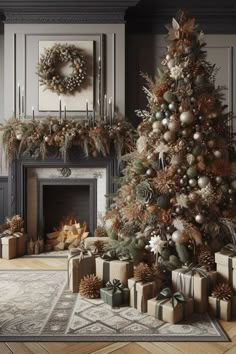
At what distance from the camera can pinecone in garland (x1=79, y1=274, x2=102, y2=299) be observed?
2.58 meters

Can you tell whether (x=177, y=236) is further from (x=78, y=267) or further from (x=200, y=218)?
(x=78, y=267)

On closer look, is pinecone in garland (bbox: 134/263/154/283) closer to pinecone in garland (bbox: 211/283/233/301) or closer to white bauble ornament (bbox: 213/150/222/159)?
pinecone in garland (bbox: 211/283/233/301)

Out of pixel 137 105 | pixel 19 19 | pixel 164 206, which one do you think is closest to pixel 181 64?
pixel 164 206

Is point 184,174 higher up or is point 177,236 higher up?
point 184,174

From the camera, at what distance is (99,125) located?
3.83m

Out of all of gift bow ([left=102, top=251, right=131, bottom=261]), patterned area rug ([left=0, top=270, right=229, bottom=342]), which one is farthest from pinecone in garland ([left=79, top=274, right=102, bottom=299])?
gift bow ([left=102, top=251, right=131, bottom=261])

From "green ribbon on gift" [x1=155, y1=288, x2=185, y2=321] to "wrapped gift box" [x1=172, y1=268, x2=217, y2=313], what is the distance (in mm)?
85

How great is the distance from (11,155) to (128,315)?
2.32 meters

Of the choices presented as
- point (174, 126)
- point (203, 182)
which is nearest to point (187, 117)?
point (174, 126)

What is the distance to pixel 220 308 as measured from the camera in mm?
2320

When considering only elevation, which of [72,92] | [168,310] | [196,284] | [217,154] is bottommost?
[168,310]

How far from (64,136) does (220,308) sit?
2250 millimetres

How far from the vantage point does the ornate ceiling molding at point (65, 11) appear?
397cm

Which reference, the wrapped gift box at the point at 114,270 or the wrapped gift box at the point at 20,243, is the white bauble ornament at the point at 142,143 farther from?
the wrapped gift box at the point at 20,243
